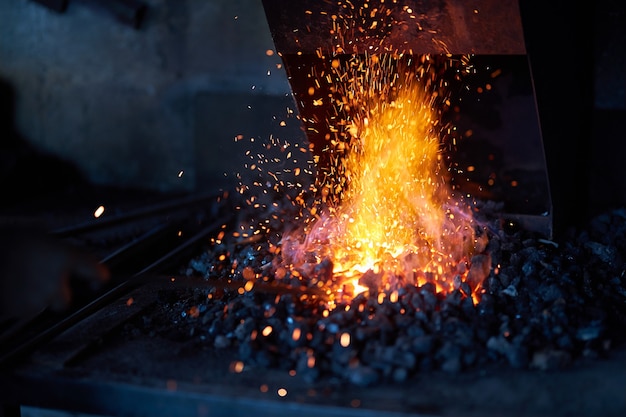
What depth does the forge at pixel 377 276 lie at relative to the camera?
2338mm

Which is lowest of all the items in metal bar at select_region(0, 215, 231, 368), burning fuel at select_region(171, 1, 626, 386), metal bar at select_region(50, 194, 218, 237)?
metal bar at select_region(0, 215, 231, 368)

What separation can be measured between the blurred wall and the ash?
8.28 feet

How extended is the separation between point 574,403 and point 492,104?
2.00 m

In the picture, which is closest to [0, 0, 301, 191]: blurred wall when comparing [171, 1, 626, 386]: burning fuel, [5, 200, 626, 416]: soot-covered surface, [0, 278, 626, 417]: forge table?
[171, 1, 626, 386]: burning fuel

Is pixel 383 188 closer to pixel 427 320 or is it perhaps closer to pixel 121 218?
pixel 427 320

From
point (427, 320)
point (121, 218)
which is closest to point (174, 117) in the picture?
point (121, 218)

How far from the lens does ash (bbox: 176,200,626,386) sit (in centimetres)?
246

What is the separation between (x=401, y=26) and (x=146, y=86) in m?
3.68

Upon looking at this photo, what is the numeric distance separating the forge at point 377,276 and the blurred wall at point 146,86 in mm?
1482

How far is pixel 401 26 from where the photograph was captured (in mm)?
2854

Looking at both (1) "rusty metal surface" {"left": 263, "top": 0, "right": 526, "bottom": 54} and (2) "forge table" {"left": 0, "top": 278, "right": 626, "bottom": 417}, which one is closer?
(2) "forge table" {"left": 0, "top": 278, "right": 626, "bottom": 417}

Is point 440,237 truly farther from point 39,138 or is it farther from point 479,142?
point 39,138

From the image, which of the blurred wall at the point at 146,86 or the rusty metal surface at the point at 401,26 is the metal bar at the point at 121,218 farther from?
the rusty metal surface at the point at 401,26

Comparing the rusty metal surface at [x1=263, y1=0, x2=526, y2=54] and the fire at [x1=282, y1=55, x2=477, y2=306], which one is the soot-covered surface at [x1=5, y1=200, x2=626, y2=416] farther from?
the rusty metal surface at [x1=263, y1=0, x2=526, y2=54]
